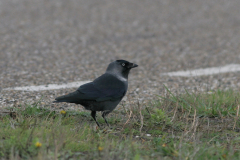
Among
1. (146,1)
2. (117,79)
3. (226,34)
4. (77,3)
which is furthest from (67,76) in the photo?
(146,1)

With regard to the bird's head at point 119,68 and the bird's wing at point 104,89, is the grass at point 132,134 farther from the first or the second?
the bird's head at point 119,68

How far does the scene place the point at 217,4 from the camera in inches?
573

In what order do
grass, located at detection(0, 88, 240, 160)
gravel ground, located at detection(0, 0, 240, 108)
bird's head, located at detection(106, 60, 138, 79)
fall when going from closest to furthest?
grass, located at detection(0, 88, 240, 160), bird's head, located at detection(106, 60, 138, 79), gravel ground, located at detection(0, 0, 240, 108)

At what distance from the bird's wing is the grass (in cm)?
35

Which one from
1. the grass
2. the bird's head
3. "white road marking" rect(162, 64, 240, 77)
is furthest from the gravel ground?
the bird's head

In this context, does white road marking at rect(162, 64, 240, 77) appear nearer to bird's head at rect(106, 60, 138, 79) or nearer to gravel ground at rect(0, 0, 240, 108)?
gravel ground at rect(0, 0, 240, 108)

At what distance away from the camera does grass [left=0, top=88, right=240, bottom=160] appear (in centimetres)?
340

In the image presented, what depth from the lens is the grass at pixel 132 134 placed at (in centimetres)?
340

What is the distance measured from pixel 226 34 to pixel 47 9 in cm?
605

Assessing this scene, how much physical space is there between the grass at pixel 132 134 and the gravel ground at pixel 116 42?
1.67 feet

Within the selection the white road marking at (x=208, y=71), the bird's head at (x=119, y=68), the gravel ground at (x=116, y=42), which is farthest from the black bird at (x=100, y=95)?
the white road marking at (x=208, y=71)

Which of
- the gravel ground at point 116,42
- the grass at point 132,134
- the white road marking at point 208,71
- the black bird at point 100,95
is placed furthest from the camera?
the white road marking at point 208,71

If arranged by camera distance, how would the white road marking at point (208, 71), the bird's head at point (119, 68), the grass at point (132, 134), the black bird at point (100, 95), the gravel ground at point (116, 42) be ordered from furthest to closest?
the white road marking at point (208, 71)
the gravel ground at point (116, 42)
the bird's head at point (119, 68)
the black bird at point (100, 95)
the grass at point (132, 134)

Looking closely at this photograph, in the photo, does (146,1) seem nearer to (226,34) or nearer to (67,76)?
(226,34)
